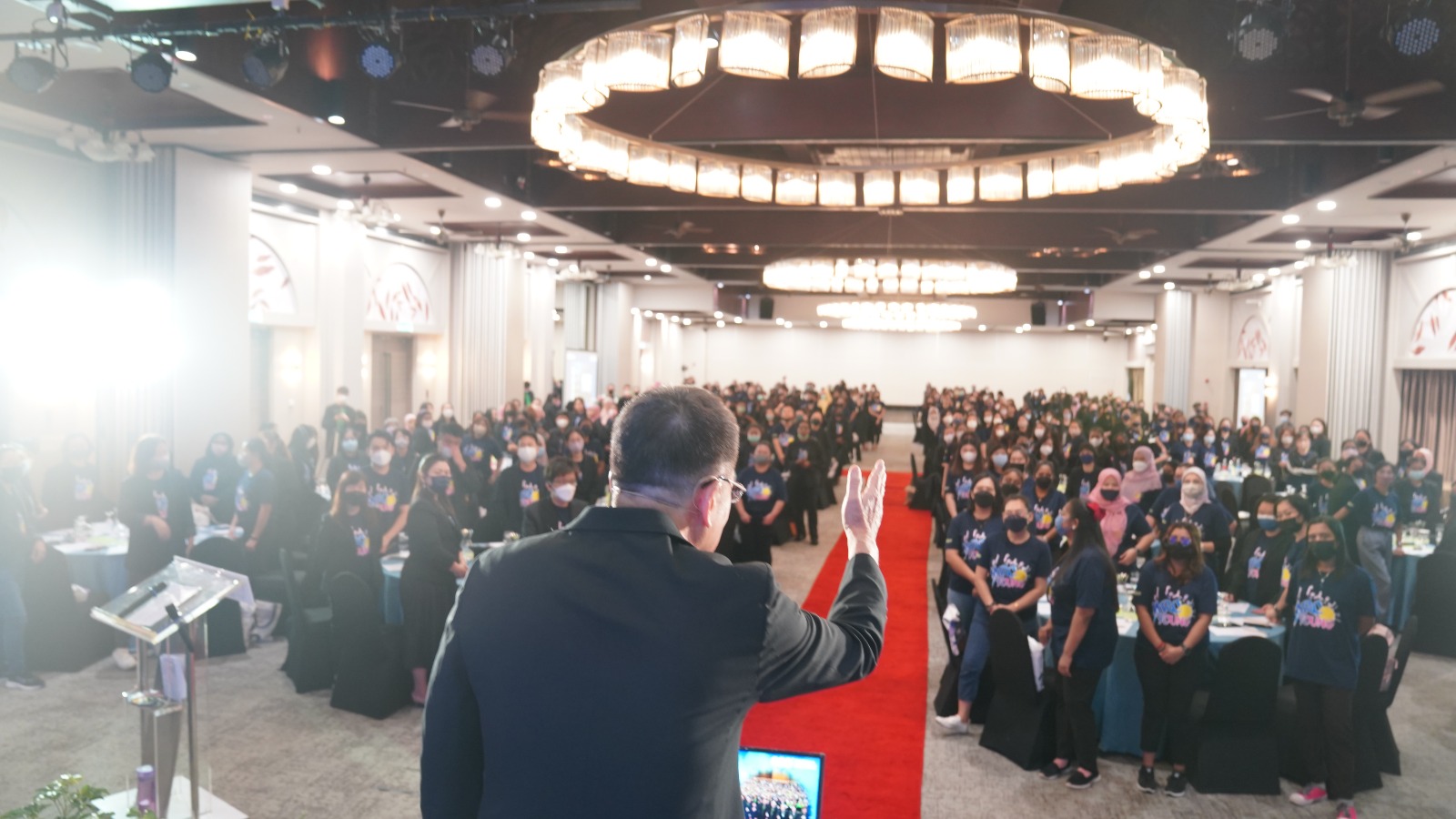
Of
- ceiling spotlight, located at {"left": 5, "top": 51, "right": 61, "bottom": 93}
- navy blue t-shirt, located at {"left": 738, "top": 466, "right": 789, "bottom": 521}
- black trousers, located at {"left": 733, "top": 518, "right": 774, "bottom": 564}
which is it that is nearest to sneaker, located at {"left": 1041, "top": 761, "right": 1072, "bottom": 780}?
black trousers, located at {"left": 733, "top": 518, "right": 774, "bottom": 564}

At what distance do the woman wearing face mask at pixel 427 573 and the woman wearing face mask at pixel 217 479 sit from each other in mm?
3131

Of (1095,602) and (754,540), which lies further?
(754,540)

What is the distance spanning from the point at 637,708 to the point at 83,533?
798 cm

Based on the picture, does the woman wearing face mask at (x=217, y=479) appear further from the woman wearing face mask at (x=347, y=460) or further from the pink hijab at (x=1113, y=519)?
the pink hijab at (x=1113, y=519)

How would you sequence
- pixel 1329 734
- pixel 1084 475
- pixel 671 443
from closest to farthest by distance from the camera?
pixel 671 443
pixel 1329 734
pixel 1084 475

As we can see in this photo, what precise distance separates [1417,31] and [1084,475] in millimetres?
5386

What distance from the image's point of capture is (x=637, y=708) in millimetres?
1297

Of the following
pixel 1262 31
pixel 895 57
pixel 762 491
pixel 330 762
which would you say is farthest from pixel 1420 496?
pixel 330 762

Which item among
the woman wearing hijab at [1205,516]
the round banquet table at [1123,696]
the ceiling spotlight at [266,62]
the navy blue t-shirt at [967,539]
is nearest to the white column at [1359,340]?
the woman wearing hijab at [1205,516]

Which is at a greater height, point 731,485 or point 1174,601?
point 731,485

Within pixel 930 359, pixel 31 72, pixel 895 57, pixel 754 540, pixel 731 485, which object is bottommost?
pixel 754 540

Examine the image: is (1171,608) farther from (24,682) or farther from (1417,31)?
(24,682)

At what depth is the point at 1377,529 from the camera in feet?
26.2

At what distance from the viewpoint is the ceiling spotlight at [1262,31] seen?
22.1 feet
